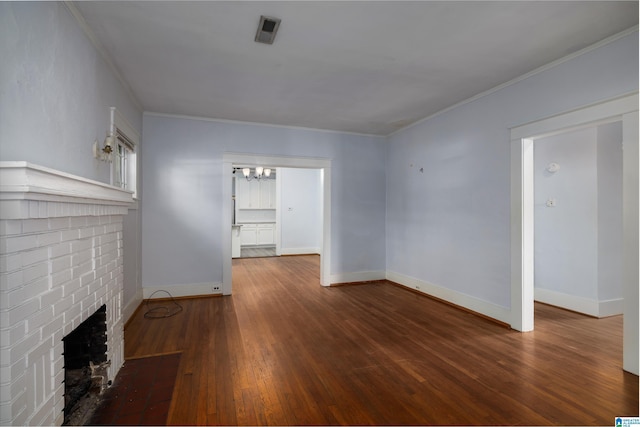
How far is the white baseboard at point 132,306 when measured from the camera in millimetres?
3520

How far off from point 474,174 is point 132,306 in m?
4.65

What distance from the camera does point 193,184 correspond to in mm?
4688

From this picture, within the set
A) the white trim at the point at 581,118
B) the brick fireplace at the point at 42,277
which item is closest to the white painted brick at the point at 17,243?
the brick fireplace at the point at 42,277

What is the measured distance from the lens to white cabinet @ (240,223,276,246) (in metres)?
10.2

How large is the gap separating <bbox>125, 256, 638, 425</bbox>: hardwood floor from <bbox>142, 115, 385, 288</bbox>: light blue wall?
73 cm

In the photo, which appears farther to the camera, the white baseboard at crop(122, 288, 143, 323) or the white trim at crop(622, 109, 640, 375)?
the white baseboard at crop(122, 288, 143, 323)

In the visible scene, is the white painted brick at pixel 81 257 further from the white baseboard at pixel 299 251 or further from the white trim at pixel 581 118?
the white baseboard at pixel 299 251

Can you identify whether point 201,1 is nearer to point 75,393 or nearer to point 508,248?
point 75,393

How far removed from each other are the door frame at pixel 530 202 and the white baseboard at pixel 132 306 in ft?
14.4

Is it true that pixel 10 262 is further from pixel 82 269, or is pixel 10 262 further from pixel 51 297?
pixel 82 269

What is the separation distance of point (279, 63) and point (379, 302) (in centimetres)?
335

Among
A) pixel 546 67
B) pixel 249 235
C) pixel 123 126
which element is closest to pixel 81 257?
pixel 123 126

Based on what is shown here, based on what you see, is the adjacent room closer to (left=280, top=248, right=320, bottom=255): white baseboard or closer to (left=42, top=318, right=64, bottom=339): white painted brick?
(left=42, top=318, right=64, bottom=339): white painted brick

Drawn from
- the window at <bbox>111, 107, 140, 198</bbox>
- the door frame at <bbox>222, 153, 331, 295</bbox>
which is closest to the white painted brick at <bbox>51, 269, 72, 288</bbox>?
the window at <bbox>111, 107, 140, 198</bbox>
